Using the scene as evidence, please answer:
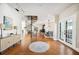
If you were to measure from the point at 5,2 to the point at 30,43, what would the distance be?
49.2 inches

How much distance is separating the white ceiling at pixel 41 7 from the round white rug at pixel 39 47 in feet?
2.76

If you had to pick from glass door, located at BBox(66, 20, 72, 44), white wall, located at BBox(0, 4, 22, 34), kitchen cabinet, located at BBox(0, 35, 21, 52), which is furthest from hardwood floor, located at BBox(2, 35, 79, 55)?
white wall, located at BBox(0, 4, 22, 34)

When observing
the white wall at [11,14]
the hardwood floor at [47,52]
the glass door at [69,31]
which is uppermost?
the white wall at [11,14]

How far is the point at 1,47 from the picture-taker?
8.93 ft

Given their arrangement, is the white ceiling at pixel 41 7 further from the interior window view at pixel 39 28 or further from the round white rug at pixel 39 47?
the round white rug at pixel 39 47

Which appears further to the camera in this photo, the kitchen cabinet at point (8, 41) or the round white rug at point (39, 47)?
the round white rug at point (39, 47)

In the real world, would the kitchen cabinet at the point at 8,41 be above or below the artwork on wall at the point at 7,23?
below

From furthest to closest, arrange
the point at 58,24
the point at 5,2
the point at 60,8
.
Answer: the point at 58,24, the point at 60,8, the point at 5,2

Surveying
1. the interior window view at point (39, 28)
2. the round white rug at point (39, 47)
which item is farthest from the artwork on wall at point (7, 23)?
the round white rug at point (39, 47)

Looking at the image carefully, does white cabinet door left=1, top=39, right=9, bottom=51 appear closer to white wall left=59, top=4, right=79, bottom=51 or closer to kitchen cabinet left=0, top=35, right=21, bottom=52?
kitchen cabinet left=0, top=35, right=21, bottom=52

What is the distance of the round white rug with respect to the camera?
9.46ft

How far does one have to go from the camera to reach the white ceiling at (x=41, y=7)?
2.78 m
